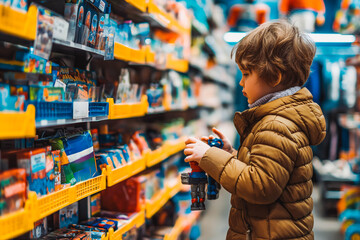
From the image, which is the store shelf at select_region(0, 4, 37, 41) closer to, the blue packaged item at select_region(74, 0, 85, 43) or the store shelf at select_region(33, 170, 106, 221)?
the blue packaged item at select_region(74, 0, 85, 43)

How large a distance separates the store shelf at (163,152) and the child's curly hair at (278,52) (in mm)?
1195

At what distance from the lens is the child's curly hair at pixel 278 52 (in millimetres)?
1579

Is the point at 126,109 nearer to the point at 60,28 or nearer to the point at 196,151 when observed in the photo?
the point at 196,151

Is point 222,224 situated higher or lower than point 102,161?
lower

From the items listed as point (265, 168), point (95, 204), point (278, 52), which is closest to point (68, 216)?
point (95, 204)

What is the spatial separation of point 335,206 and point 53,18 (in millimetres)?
4542

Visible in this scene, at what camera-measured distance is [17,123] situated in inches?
47.4

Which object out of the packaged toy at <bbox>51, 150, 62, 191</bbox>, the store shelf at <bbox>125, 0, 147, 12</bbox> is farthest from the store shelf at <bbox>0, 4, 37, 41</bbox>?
the store shelf at <bbox>125, 0, 147, 12</bbox>

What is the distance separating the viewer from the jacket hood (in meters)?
1.57

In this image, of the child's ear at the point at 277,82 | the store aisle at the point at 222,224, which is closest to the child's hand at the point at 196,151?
the child's ear at the point at 277,82

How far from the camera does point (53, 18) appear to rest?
140 centimetres

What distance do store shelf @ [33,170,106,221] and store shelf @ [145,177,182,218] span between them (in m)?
0.79

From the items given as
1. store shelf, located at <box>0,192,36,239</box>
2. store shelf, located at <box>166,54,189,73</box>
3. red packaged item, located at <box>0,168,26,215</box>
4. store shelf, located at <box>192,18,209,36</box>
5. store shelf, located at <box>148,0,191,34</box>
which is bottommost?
store shelf, located at <box>0,192,36,239</box>

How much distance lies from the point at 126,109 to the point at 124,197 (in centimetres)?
67
